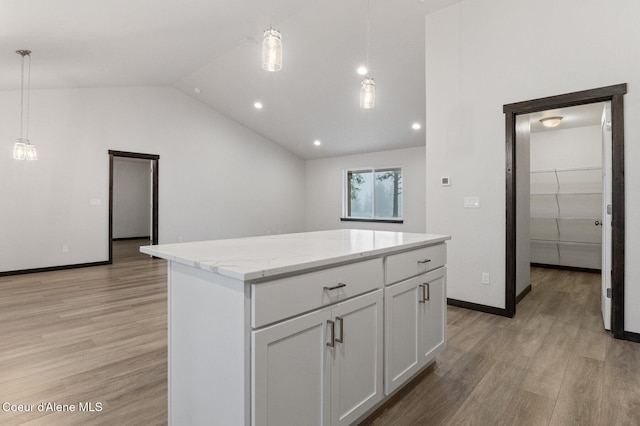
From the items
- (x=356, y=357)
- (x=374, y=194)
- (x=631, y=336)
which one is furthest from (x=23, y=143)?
(x=374, y=194)

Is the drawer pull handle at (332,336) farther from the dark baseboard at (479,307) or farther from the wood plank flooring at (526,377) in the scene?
the dark baseboard at (479,307)

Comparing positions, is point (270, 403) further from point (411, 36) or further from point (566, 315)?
point (411, 36)

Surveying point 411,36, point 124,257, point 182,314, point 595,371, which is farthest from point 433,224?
point 124,257

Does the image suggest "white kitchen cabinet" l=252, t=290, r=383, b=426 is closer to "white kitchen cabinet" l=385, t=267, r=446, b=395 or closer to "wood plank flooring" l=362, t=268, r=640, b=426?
"white kitchen cabinet" l=385, t=267, r=446, b=395

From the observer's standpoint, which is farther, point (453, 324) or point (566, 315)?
point (566, 315)

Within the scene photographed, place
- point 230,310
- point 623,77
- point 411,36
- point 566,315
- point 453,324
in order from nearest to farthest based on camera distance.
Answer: point 230,310
point 623,77
point 453,324
point 566,315
point 411,36

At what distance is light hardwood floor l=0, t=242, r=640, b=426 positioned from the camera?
5.65ft

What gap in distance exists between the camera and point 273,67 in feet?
6.81

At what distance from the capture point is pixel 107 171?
5945mm

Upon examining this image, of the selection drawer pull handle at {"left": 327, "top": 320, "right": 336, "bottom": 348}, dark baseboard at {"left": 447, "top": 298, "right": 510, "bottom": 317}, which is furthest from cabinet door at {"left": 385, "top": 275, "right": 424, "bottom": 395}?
dark baseboard at {"left": 447, "top": 298, "right": 510, "bottom": 317}

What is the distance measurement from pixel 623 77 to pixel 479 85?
3.57ft

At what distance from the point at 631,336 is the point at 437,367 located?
171 centimetres

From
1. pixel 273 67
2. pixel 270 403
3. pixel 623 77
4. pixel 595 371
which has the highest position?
pixel 623 77

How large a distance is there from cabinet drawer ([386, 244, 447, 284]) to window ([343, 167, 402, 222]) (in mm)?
5941
